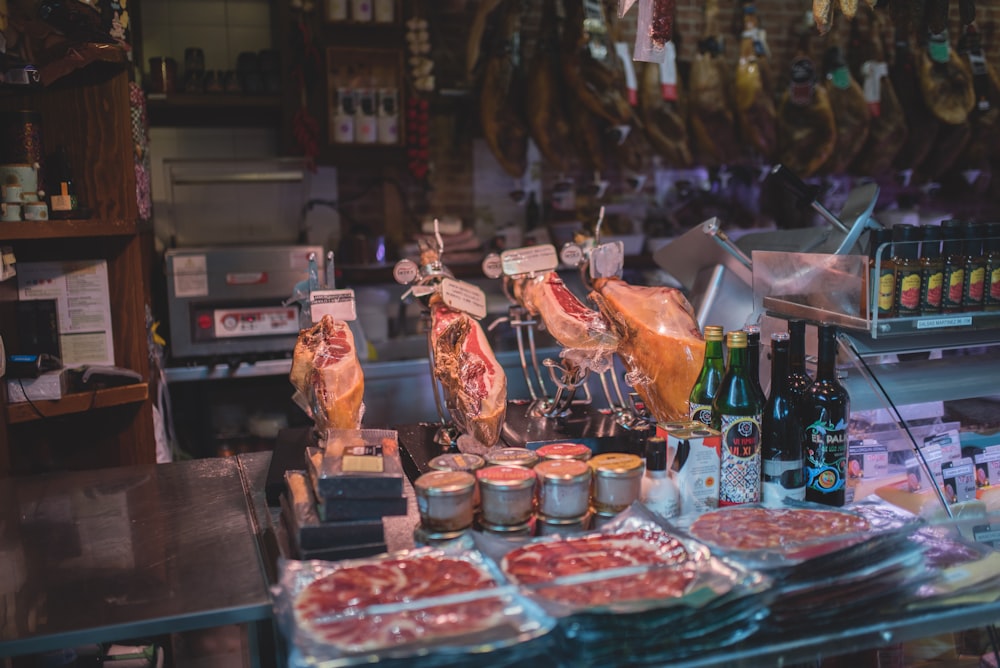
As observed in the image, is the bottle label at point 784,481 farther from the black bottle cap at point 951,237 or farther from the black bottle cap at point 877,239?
the black bottle cap at point 951,237

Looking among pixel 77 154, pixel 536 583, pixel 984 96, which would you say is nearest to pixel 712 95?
pixel 984 96

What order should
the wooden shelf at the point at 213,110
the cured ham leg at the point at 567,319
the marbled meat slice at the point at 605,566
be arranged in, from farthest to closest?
the wooden shelf at the point at 213,110 < the cured ham leg at the point at 567,319 < the marbled meat slice at the point at 605,566

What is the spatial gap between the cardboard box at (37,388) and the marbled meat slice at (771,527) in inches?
93.3

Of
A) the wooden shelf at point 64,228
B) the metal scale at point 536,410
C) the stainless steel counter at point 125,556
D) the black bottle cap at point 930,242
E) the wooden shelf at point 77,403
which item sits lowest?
the stainless steel counter at point 125,556

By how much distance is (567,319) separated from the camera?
217 cm

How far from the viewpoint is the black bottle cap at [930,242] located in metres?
1.95

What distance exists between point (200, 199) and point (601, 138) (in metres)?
2.36

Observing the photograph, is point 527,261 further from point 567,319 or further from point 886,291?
point 886,291

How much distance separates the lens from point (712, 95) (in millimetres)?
5508

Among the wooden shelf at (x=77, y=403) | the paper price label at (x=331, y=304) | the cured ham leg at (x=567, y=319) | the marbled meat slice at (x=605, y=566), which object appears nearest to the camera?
Answer: the marbled meat slice at (x=605, y=566)

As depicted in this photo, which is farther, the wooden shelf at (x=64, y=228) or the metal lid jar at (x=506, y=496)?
the wooden shelf at (x=64, y=228)

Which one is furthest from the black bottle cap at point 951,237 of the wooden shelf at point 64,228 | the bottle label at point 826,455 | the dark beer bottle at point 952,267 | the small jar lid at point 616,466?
the wooden shelf at point 64,228

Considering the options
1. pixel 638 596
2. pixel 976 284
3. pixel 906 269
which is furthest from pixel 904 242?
pixel 638 596

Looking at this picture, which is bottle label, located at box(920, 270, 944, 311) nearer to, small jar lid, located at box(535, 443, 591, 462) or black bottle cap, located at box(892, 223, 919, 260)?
black bottle cap, located at box(892, 223, 919, 260)
